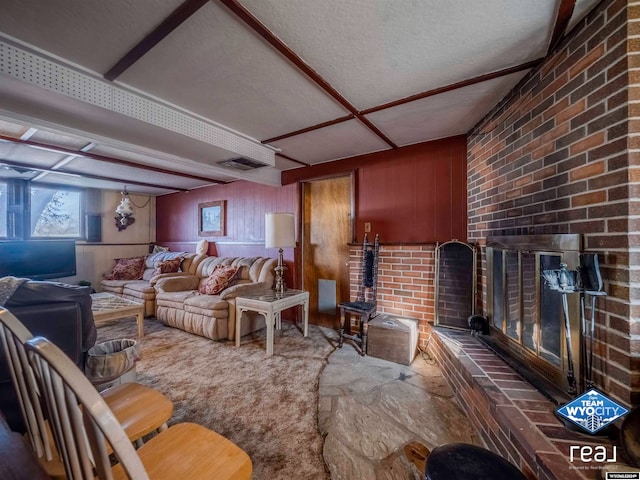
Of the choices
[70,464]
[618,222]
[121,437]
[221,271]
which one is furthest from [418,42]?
[221,271]

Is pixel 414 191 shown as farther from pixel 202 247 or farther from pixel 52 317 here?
pixel 202 247

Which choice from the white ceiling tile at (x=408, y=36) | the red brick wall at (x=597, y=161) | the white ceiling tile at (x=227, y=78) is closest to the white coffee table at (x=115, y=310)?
the white ceiling tile at (x=227, y=78)

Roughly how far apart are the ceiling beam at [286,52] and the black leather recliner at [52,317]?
1.89 metres

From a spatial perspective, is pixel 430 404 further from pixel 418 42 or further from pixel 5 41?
pixel 5 41

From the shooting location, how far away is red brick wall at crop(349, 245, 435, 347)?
273 centimetres

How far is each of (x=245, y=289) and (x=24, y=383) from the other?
2441mm

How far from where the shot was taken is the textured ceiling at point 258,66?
120 centimetres

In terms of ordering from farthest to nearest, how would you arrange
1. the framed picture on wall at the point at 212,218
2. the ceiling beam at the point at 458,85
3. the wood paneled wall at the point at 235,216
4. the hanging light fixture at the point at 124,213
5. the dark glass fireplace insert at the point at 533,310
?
the hanging light fixture at the point at 124,213 < the framed picture on wall at the point at 212,218 < the wood paneled wall at the point at 235,216 < the ceiling beam at the point at 458,85 < the dark glass fireplace insert at the point at 533,310

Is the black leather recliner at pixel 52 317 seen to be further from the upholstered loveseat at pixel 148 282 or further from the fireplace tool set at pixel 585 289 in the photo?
the fireplace tool set at pixel 585 289

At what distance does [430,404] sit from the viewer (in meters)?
1.85

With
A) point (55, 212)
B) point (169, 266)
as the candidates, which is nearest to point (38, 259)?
point (55, 212)

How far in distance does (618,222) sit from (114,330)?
4826 mm

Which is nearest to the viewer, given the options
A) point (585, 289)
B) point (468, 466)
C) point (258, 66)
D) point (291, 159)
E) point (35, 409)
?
point (35, 409)

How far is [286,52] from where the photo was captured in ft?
4.71
